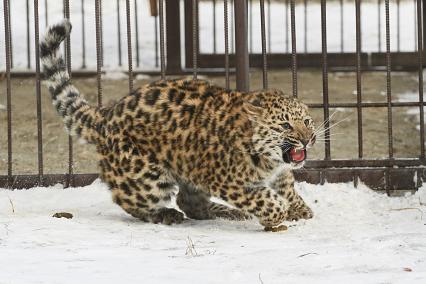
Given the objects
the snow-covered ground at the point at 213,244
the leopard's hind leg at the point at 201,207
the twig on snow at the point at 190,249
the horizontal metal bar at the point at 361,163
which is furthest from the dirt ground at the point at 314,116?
the twig on snow at the point at 190,249

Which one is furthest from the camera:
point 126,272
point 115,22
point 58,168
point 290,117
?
point 115,22

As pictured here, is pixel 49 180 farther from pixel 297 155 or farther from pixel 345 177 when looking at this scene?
pixel 297 155

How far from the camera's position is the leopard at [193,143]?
19.1ft

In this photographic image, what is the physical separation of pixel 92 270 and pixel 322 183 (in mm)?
2735

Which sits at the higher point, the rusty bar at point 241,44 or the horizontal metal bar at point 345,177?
the rusty bar at point 241,44

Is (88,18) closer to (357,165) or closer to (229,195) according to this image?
(357,165)

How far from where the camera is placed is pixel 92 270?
187 inches

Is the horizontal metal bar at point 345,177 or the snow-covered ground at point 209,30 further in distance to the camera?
the snow-covered ground at point 209,30

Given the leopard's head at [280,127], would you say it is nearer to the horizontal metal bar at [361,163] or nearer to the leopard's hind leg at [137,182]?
the leopard's hind leg at [137,182]

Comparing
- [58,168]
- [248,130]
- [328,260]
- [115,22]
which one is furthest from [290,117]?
[115,22]

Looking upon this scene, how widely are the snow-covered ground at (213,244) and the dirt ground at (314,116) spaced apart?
120cm

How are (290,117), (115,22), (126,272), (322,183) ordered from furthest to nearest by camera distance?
(115,22) < (322,183) < (290,117) < (126,272)

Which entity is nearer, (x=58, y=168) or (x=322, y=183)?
(x=322, y=183)

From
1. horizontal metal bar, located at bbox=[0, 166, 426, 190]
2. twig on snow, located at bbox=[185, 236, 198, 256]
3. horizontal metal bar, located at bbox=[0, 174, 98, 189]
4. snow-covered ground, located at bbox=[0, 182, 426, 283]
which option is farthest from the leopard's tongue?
horizontal metal bar, located at bbox=[0, 174, 98, 189]
